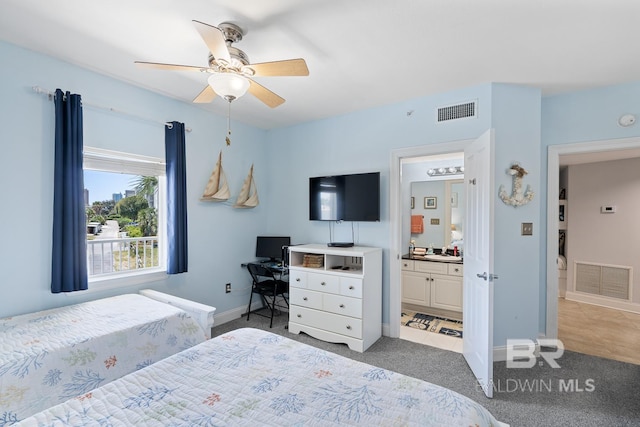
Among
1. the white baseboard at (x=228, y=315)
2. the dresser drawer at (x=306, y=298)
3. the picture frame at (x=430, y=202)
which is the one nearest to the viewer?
the dresser drawer at (x=306, y=298)

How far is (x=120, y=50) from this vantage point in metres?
2.23

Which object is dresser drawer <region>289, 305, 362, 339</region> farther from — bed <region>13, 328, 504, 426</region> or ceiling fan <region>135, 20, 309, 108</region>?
ceiling fan <region>135, 20, 309, 108</region>

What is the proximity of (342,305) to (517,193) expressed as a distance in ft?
6.59

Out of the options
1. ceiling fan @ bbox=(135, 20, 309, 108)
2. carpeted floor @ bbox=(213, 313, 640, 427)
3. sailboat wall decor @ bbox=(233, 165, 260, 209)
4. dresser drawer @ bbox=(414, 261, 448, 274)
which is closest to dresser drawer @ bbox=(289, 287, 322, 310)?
carpeted floor @ bbox=(213, 313, 640, 427)

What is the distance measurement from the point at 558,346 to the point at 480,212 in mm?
1892

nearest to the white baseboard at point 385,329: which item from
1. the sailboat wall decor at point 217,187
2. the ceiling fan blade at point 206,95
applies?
the sailboat wall decor at point 217,187

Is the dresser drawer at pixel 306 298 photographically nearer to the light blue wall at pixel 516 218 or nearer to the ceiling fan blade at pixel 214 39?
the light blue wall at pixel 516 218

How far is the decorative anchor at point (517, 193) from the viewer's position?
2.74 metres

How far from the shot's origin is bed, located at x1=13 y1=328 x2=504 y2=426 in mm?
1078

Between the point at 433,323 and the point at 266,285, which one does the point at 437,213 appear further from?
the point at 266,285

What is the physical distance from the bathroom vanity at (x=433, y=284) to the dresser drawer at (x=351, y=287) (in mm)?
1494

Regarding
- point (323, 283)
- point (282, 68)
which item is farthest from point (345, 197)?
point (282, 68)

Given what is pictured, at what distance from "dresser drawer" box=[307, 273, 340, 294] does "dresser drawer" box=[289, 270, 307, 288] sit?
6 centimetres

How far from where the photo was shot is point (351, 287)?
3006 millimetres
